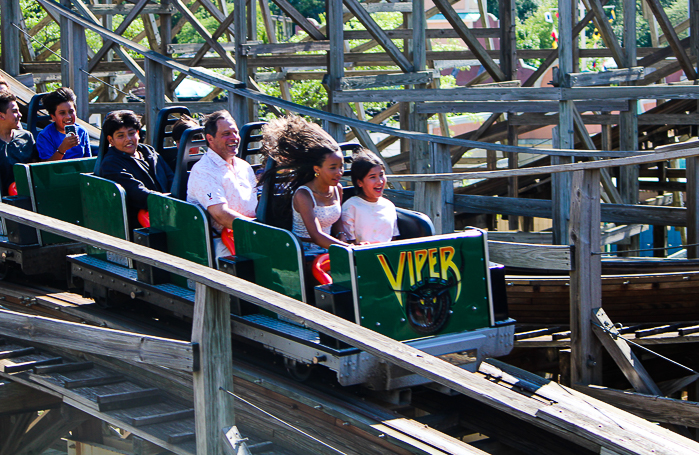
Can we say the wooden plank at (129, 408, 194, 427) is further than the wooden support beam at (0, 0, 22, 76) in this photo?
No

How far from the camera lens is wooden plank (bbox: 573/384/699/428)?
406cm

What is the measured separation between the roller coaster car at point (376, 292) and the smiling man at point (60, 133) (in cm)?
156

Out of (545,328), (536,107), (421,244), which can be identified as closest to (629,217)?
(545,328)

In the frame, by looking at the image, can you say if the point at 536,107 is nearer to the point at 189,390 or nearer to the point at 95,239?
the point at 189,390

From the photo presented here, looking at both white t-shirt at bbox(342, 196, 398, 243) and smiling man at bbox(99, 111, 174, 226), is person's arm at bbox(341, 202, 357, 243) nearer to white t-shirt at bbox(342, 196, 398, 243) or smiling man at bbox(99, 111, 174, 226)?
white t-shirt at bbox(342, 196, 398, 243)

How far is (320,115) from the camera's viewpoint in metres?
6.97

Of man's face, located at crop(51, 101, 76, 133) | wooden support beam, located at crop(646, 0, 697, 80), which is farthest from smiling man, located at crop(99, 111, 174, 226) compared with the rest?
wooden support beam, located at crop(646, 0, 697, 80)

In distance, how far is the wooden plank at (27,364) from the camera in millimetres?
3957

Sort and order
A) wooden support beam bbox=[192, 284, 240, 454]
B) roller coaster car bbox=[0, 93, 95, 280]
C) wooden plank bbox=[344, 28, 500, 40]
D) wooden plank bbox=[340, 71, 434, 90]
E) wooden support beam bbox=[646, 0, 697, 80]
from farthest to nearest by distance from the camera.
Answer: wooden plank bbox=[344, 28, 500, 40] < wooden support beam bbox=[646, 0, 697, 80] < wooden plank bbox=[340, 71, 434, 90] < roller coaster car bbox=[0, 93, 95, 280] < wooden support beam bbox=[192, 284, 240, 454]

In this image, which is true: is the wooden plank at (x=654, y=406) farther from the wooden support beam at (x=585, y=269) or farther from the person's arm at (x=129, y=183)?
the person's arm at (x=129, y=183)

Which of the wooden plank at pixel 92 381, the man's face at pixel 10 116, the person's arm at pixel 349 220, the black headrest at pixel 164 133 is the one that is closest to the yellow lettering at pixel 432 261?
the person's arm at pixel 349 220

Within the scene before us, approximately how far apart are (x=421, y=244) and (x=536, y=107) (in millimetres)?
4532

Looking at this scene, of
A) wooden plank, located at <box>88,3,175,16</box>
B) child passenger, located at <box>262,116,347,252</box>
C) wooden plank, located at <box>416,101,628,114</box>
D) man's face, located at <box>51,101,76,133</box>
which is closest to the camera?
child passenger, located at <box>262,116,347,252</box>

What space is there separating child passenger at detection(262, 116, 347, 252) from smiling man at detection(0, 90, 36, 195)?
2.08 metres
